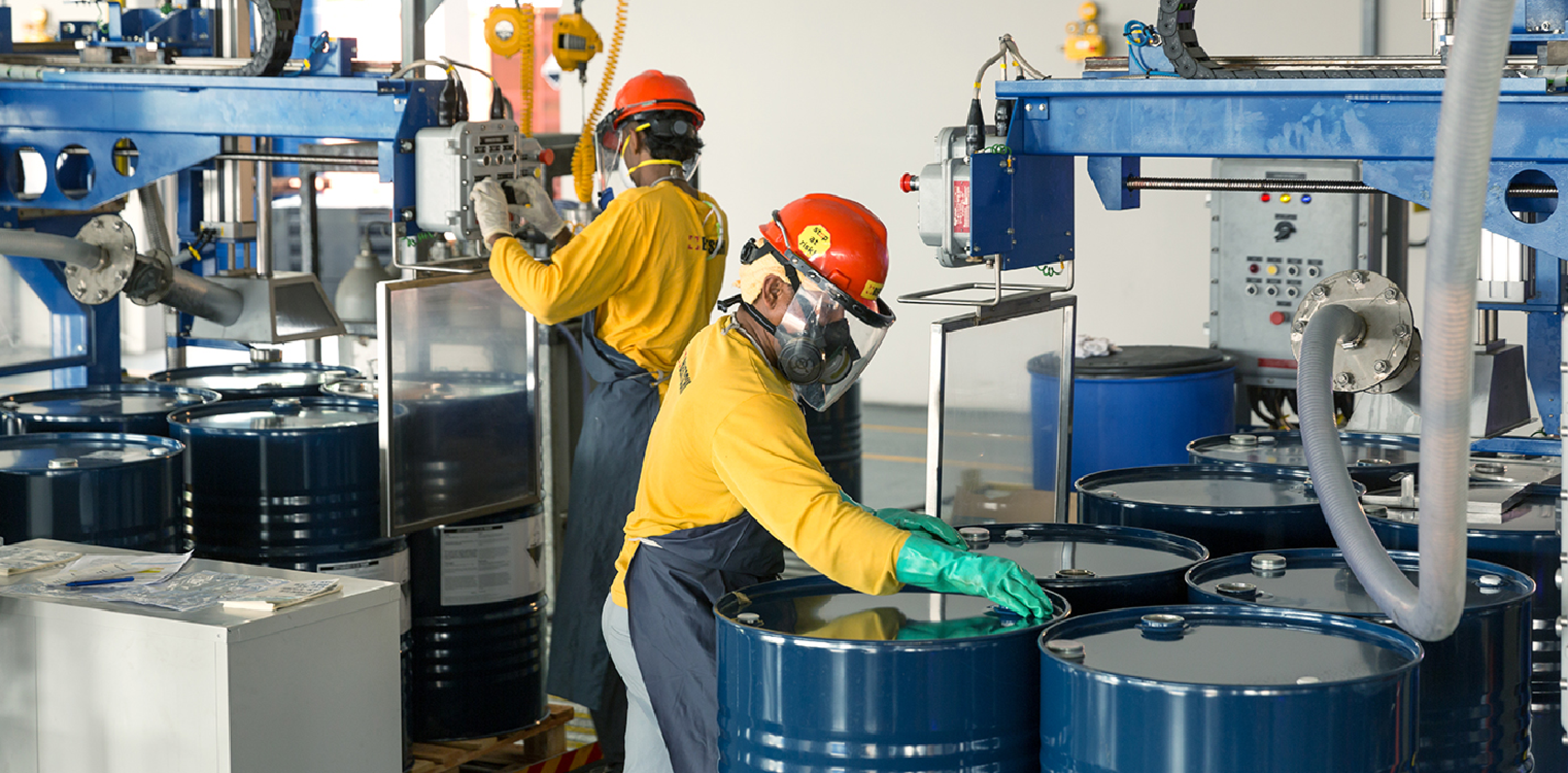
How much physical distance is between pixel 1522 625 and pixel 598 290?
2.62 metres

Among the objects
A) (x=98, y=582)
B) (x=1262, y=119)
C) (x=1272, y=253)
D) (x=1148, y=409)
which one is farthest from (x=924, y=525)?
(x=1272, y=253)

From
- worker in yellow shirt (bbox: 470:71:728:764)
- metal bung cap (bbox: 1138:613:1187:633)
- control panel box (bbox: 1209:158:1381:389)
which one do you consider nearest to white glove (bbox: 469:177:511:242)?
worker in yellow shirt (bbox: 470:71:728:764)

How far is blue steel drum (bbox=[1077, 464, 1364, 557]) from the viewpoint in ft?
10.9

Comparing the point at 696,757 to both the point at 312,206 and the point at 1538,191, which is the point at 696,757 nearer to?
the point at 1538,191

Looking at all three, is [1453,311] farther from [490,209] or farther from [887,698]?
[490,209]

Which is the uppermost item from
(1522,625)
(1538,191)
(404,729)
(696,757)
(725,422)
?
(1538,191)

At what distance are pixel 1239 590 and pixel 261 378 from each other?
3782 millimetres

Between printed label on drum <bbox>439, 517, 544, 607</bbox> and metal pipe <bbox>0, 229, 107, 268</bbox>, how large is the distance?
4.73ft

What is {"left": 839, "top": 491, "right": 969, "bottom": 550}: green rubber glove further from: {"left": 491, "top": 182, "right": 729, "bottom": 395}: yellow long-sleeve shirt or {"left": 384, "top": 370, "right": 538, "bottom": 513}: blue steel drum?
{"left": 384, "top": 370, "right": 538, "bottom": 513}: blue steel drum

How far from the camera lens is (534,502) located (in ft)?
16.4

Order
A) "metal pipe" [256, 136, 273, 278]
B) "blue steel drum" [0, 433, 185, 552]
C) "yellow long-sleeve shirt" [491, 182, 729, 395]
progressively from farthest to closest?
"metal pipe" [256, 136, 273, 278] < "yellow long-sleeve shirt" [491, 182, 729, 395] < "blue steel drum" [0, 433, 185, 552]

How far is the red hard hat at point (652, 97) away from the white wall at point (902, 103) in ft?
18.0

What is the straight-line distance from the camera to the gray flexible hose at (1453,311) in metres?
1.89

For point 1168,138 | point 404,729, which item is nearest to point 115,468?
point 404,729
